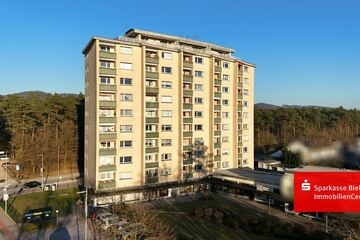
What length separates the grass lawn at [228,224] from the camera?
28.0 meters

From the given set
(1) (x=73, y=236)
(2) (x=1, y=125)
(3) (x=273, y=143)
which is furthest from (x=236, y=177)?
(2) (x=1, y=125)

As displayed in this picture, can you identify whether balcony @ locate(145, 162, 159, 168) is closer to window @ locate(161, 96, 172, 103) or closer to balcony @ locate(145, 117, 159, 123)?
balcony @ locate(145, 117, 159, 123)

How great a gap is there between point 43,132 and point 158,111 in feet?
102

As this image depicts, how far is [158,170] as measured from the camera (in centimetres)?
4359

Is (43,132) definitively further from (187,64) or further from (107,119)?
(187,64)

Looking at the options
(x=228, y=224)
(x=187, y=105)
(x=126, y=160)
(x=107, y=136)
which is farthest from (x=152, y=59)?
(x=228, y=224)

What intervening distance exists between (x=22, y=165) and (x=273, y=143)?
5886 centimetres

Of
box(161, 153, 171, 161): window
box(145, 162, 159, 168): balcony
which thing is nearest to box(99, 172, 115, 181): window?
box(145, 162, 159, 168): balcony

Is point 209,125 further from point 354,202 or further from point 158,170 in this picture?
point 354,202

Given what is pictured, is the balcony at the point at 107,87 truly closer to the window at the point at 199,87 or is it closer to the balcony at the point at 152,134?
the balcony at the point at 152,134

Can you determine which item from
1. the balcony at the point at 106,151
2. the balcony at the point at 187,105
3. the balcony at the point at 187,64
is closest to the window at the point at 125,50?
the balcony at the point at 187,64

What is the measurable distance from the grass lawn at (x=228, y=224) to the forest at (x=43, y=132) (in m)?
32.8

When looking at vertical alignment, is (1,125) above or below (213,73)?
below

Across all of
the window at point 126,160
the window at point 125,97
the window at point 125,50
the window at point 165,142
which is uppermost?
the window at point 125,50
